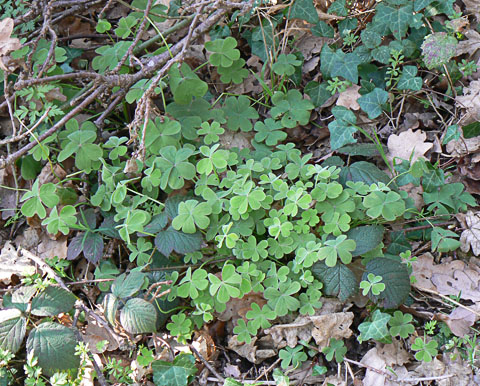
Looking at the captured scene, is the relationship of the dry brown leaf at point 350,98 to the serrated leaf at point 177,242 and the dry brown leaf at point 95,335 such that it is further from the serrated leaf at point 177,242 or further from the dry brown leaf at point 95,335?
the dry brown leaf at point 95,335

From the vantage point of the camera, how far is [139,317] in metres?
2.05

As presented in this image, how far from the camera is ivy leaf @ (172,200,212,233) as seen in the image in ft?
7.20

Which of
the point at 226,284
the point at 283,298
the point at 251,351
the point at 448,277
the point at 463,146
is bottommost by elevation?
the point at 251,351

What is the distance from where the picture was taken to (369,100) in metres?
2.69

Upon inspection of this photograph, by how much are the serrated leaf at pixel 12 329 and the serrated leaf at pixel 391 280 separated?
5.25 feet

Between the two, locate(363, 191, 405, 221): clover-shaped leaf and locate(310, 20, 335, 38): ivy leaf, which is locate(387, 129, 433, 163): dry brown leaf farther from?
locate(310, 20, 335, 38): ivy leaf

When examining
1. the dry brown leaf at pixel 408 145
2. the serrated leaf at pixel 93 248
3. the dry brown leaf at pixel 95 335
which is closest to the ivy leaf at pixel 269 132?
the dry brown leaf at pixel 408 145

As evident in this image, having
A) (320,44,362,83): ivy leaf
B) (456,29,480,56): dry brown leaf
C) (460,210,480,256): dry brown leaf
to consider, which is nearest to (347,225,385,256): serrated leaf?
(460,210,480,256): dry brown leaf

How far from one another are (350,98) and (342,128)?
27 cm

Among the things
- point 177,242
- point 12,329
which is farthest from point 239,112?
point 12,329

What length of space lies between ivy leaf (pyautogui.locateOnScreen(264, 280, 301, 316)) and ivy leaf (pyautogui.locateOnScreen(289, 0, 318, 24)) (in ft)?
5.53

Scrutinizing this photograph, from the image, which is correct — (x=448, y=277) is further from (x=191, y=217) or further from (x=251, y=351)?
(x=191, y=217)

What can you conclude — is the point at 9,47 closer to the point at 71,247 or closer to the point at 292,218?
Result: the point at 71,247

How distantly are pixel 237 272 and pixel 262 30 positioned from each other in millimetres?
1535
